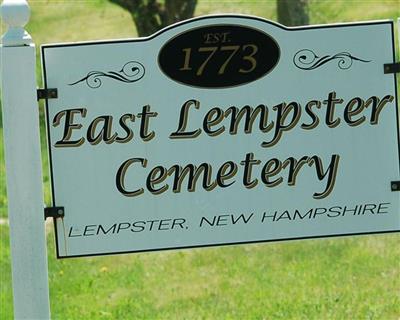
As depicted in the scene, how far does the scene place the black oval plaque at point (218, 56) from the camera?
507 centimetres

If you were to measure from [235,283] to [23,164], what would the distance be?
339 centimetres

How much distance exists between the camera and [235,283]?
800cm

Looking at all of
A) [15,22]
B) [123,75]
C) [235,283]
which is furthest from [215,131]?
[235,283]

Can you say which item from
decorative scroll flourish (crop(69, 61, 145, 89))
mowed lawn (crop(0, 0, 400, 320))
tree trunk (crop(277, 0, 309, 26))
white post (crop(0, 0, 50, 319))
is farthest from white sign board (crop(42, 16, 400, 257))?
tree trunk (crop(277, 0, 309, 26))

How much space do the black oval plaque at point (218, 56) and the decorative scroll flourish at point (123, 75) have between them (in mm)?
101

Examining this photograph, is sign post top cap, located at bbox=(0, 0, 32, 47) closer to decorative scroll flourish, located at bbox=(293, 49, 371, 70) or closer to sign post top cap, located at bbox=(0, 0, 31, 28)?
sign post top cap, located at bbox=(0, 0, 31, 28)

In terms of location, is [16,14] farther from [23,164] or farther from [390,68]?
[390,68]

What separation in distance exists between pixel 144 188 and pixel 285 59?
0.84 metres

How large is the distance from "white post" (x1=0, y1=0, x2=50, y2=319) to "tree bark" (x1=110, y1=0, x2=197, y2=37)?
33.5ft

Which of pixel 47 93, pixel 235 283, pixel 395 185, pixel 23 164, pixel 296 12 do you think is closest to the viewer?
pixel 23 164

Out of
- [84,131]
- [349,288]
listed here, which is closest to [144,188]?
[84,131]

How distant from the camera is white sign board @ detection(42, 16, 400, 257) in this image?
5.03 m

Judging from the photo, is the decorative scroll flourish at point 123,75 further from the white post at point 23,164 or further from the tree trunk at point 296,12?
the tree trunk at point 296,12

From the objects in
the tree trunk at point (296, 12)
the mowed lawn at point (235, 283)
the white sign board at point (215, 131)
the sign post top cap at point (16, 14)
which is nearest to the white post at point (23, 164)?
the sign post top cap at point (16, 14)
